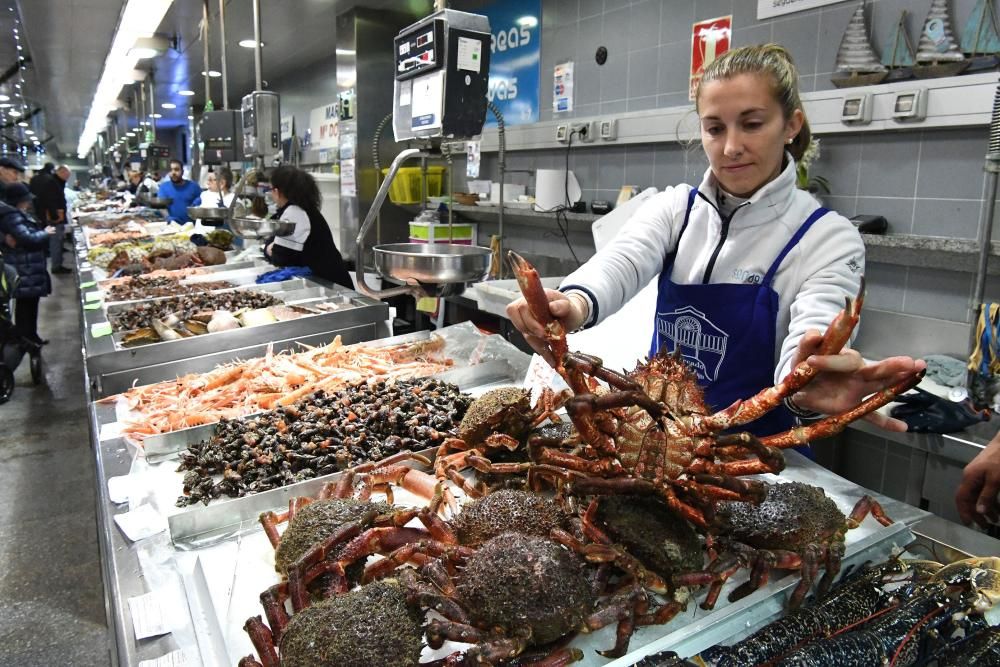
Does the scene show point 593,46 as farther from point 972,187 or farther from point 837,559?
point 837,559

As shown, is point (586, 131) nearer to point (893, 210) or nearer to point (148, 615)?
point (893, 210)

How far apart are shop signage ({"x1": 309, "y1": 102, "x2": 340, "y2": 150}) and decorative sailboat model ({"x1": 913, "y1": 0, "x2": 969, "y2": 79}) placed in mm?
7808

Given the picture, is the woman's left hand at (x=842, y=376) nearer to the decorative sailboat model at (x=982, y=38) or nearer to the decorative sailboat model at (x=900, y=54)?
the decorative sailboat model at (x=982, y=38)

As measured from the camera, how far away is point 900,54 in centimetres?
307

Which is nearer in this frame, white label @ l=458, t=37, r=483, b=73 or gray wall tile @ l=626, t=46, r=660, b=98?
white label @ l=458, t=37, r=483, b=73

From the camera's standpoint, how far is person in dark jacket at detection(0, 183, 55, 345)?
6168 mm

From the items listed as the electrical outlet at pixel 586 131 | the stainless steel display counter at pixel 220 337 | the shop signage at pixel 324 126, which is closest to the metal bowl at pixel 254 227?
the stainless steel display counter at pixel 220 337

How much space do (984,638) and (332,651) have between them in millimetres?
944

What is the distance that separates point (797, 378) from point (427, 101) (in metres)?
1.56

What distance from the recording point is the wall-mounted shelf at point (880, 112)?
2760 millimetres

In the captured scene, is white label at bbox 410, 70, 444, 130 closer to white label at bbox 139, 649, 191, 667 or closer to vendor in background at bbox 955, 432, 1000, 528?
white label at bbox 139, 649, 191, 667

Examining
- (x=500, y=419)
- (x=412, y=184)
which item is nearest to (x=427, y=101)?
(x=500, y=419)

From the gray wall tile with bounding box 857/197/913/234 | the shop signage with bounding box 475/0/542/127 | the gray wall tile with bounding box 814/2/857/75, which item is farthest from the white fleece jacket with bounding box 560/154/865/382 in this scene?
the shop signage with bounding box 475/0/542/127

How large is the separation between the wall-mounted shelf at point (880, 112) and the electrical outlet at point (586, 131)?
0.81 ft
